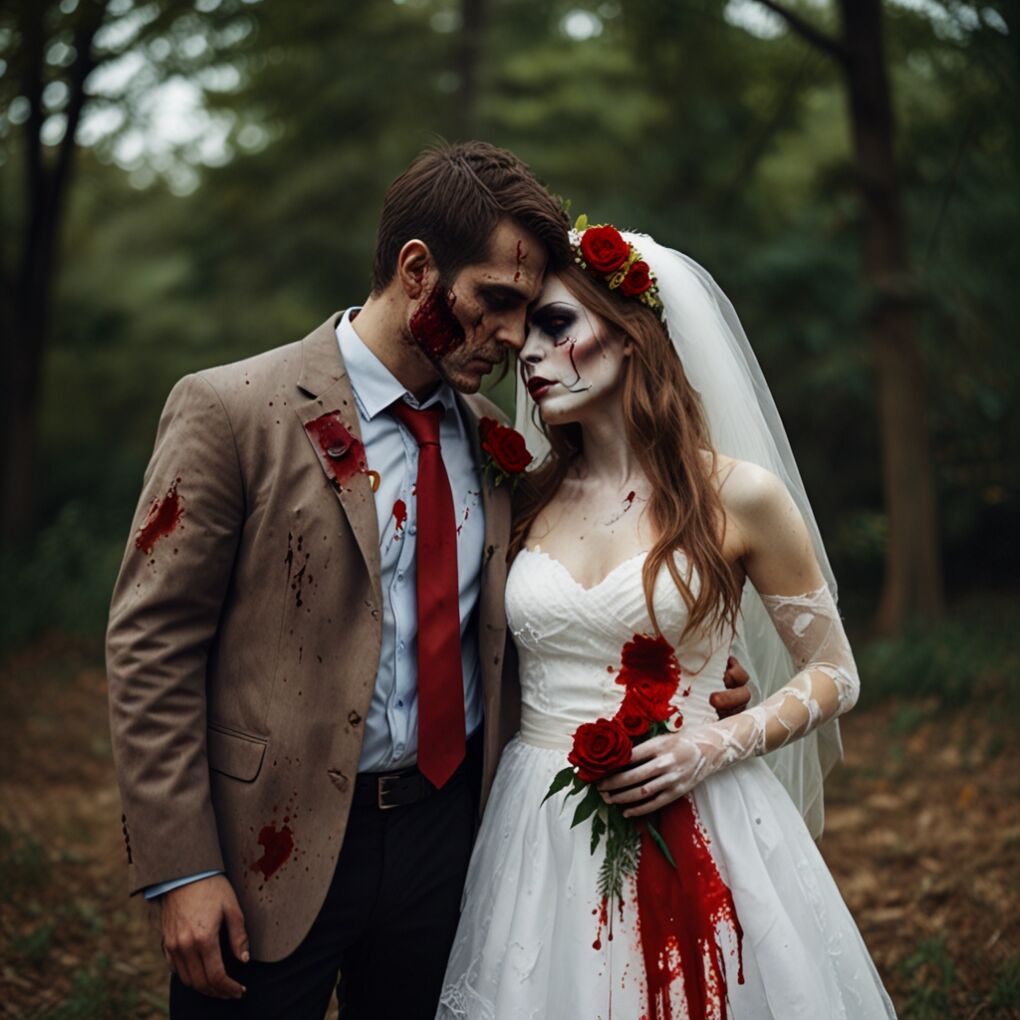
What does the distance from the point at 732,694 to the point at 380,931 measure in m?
1.03

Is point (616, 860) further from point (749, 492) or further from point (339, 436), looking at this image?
point (339, 436)

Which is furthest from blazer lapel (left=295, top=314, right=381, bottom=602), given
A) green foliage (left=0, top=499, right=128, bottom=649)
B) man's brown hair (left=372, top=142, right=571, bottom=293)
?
green foliage (left=0, top=499, right=128, bottom=649)

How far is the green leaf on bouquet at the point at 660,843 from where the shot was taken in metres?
2.57

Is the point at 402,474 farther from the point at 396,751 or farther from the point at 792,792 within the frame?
the point at 792,792

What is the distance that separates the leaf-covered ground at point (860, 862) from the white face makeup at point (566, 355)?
2.59 meters

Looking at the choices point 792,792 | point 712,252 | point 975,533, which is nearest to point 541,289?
point 792,792

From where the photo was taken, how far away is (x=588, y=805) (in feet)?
8.52

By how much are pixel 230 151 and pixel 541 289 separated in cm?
1111

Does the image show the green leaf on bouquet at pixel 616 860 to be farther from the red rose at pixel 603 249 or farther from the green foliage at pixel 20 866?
the green foliage at pixel 20 866

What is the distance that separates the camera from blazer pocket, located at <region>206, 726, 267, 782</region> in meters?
2.50

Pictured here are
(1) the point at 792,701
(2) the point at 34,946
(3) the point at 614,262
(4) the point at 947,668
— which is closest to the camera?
(1) the point at 792,701

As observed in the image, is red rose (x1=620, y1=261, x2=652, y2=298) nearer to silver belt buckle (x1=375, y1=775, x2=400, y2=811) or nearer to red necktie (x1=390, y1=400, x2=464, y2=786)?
red necktie (x1=390, y1=400, x2=464, y2=786)

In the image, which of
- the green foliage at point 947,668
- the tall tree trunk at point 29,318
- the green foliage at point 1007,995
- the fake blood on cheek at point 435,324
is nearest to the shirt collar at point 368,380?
the fake blood on cheek at point 435,324

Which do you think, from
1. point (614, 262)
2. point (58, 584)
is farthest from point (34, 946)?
point (58, 584)
